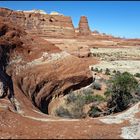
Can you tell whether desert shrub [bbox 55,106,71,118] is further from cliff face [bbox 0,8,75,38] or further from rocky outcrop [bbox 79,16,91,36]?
rocky outcrop [bbox 79,16,91,36]

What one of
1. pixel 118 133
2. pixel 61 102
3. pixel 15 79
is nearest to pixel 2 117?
pixel 118 133

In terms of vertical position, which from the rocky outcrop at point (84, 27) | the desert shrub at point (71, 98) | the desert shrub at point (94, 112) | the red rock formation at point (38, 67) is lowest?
the desert shrub at point (94, 112)

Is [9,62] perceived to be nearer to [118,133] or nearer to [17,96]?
[17,96]

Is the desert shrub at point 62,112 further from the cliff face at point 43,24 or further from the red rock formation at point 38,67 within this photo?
the cliff face at point 43,24

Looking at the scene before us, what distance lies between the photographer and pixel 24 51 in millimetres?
17156

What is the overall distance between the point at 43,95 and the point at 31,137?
827 cm

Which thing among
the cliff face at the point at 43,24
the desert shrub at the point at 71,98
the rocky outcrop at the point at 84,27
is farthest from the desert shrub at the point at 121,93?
Result: the rocky outcrop at the point at 84,27

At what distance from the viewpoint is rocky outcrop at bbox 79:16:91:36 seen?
355ft

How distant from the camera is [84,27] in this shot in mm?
110188

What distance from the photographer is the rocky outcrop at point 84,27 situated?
10812 cm

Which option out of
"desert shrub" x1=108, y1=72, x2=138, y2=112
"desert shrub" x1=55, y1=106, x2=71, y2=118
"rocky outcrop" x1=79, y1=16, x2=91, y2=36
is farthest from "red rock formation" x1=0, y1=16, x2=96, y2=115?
"rocky outcrop" x1=79, y1=16, x2=91, y2=36

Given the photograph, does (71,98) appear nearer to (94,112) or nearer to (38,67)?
(94,112)

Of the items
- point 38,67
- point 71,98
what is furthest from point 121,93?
point 38,67

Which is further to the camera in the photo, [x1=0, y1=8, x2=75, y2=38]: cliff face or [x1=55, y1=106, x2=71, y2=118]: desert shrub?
[x1=0, y1=8, x2=75, y2=38]: cliff face
